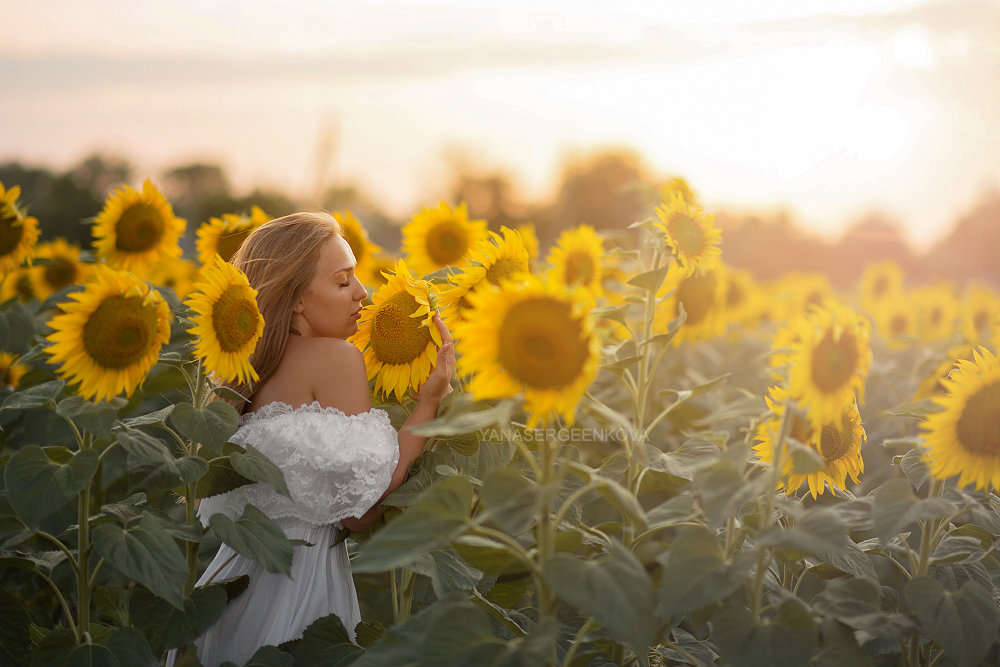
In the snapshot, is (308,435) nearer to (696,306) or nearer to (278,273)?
(278,273)

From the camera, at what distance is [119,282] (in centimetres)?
209

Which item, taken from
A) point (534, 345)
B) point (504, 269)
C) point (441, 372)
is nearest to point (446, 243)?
point (504, 269)

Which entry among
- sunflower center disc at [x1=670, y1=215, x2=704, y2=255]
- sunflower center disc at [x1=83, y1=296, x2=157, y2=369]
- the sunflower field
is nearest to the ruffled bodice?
the sunflower field

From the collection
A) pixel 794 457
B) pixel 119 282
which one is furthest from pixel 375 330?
pixel 794 457

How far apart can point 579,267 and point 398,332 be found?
1573 millimetres

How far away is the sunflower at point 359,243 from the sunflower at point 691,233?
4.58 feet

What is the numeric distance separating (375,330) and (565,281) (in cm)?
146

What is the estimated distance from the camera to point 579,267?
3857 mm

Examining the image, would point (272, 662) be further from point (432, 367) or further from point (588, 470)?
point (588, 470)

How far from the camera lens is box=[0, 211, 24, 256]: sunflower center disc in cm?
382

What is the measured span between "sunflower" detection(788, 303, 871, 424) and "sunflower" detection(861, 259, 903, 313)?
278 inches

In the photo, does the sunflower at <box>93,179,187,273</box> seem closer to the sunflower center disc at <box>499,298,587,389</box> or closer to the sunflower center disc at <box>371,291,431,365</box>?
the sunflower center disc at <box>371,291,431,365</box>

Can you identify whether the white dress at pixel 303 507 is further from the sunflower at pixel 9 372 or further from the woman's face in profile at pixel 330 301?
the sunflower at pixel 9 372

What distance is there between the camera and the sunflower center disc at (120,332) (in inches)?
81.0
